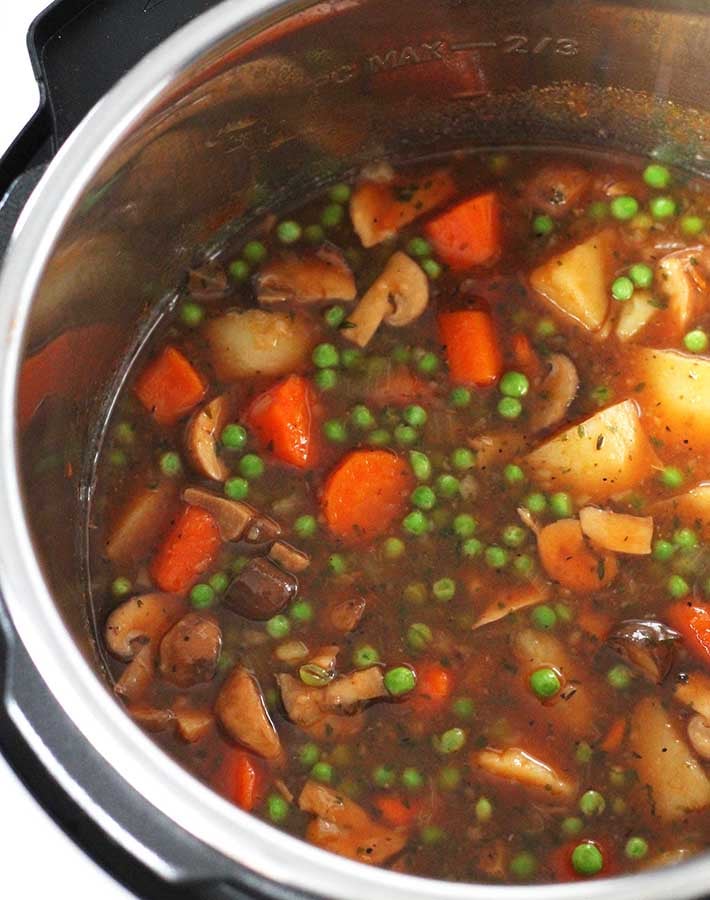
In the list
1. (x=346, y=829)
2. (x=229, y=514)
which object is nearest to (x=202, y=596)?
(x=229, y=514)

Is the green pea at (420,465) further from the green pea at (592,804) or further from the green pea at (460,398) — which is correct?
the green pea at (592,804)

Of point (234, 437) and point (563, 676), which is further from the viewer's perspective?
point (234, 437)

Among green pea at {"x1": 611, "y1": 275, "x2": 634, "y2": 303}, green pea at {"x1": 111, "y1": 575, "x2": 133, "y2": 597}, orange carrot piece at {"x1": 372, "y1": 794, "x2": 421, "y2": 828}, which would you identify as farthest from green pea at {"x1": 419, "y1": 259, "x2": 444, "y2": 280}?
orange carrot piece at {"x1": 372, "y1": 794, "x2": 421, "y2": 828}

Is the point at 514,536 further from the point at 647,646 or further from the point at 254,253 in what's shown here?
the point at 254,253

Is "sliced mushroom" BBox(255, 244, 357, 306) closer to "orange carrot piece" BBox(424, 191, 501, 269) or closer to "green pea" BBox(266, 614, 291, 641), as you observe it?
"orange carrot piece" BBox(424, 191, 501, 269)

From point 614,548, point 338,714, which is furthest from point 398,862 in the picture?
point 614,548

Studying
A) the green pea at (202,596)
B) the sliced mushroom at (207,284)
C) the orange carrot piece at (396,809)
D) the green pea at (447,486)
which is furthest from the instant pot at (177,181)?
the green pea at (447,486)

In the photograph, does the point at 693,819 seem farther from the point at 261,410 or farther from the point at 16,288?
the point at 16,288
